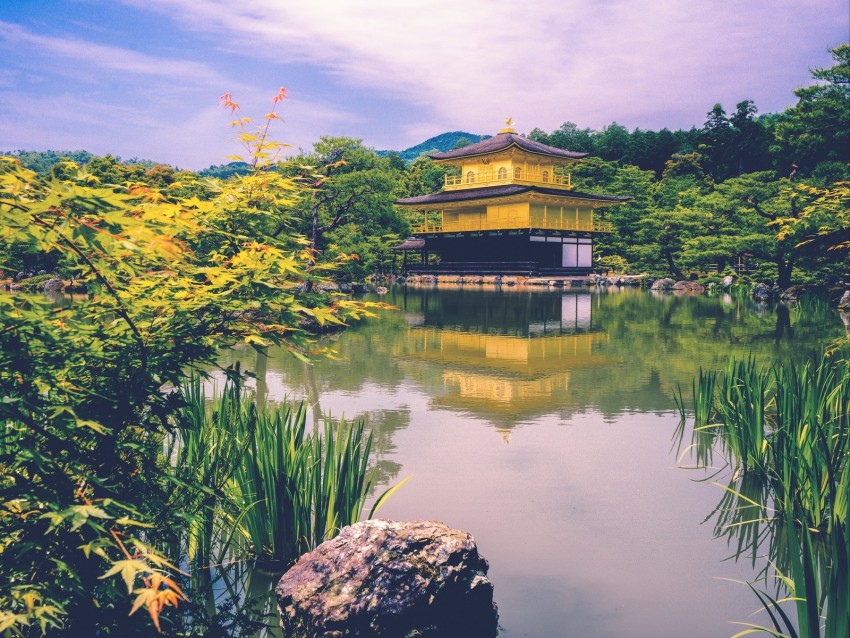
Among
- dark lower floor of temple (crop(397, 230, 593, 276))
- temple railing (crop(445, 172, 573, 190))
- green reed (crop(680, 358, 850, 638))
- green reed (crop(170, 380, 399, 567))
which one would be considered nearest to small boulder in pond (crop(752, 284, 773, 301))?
dark lower floor of temple (crop(397, 230, 593, 276))

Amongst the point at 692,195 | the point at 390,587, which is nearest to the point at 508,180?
the point at 692,195

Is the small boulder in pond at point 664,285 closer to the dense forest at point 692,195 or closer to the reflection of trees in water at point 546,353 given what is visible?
the dense forest at point 692,195

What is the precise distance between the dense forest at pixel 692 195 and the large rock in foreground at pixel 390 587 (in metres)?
1.99

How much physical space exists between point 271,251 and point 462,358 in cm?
979

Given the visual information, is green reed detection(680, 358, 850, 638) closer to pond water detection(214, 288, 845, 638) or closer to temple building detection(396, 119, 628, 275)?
pond water detection(214, 288, 845, 638)

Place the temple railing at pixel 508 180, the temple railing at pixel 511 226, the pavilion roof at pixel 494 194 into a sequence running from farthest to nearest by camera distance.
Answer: the temple railing at pixel 508 180
the temple railing at pixel 511 226
the pavilion roof at pixel 494 194

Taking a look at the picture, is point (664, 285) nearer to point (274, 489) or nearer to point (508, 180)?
point (508, 180)

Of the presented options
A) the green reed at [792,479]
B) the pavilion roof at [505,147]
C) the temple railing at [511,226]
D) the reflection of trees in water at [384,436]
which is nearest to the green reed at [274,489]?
the reflection of trees in water at [384,436]

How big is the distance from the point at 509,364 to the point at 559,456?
5.57 meters

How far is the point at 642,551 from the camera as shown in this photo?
427 cm

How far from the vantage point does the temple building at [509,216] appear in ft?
122

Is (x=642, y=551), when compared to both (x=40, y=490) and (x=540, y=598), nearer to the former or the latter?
(x=540, y=598)

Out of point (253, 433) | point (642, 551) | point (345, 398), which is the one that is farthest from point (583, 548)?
point (345, 398)

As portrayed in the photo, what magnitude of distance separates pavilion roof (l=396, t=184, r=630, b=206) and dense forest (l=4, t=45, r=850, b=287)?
2014 millimetres
